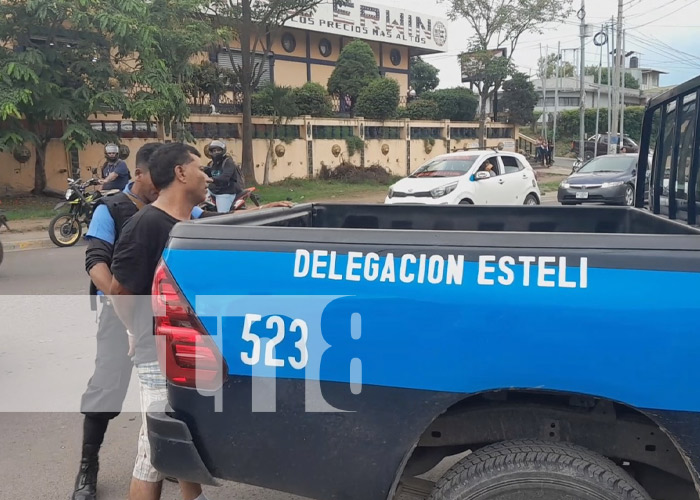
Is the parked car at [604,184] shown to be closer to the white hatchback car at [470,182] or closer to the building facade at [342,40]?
the white hatchback car at [470,182]

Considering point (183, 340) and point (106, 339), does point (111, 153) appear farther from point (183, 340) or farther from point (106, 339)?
point (183, 340)

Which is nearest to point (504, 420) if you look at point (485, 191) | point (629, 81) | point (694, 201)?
point (694, 201)

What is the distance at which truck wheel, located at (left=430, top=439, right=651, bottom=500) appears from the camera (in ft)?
6.48

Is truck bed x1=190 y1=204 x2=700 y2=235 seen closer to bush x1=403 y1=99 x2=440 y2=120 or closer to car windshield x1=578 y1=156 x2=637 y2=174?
car windshield x1=578 y1=156 x2=637 y2=174

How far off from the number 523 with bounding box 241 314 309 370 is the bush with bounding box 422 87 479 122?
92.5 feet

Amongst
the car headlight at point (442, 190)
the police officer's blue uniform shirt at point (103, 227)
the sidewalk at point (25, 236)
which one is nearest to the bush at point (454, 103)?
the car headlight at point (442, 190)

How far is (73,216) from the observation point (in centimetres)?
1119

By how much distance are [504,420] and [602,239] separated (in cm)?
68

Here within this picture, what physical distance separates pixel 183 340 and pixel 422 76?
4189 centimetres

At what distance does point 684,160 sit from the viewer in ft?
10.5

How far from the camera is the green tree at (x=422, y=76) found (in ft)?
138

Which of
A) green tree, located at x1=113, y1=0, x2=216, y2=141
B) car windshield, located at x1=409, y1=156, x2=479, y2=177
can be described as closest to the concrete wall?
green tree, located at x1=113, y1=0, x2=216, y2=141

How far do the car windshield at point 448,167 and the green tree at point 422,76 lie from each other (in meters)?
28.9

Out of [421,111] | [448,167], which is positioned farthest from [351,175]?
[448,167]
